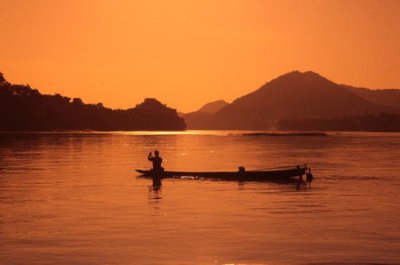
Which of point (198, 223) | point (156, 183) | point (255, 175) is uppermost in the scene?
point (255, 175)

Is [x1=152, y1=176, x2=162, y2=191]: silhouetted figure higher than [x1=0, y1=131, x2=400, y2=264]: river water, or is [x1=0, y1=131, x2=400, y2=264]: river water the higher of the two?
[x1=152, y1=176, x2=162, y2=191]: silhouetted figure

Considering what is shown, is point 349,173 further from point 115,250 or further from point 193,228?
point 115,250

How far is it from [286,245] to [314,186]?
87.1 feet

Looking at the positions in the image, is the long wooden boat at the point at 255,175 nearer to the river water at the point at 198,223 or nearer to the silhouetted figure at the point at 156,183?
the silhouetted figure at the point at 156,183

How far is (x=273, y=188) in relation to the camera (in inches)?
1863

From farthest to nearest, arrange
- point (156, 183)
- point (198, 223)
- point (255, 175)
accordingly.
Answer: point (255, 175) < point (156, 183) < point (198, 223)

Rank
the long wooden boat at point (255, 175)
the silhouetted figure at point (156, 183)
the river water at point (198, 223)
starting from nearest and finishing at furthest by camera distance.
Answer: the river water at point (198, 223)
the silhouetted figure at point (156, 183)
the long wooden boat at point (255, 175)

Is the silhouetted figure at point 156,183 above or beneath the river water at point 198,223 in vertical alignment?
above

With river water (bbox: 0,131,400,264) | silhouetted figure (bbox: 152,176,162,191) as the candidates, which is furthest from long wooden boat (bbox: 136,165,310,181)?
river water (bbox: 0,131,400,264)

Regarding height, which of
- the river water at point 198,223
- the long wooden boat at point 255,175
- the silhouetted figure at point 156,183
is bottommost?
the river water at point 198,223

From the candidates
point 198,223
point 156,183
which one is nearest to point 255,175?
point 156,183

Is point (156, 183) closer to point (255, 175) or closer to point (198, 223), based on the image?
point (255, 175)

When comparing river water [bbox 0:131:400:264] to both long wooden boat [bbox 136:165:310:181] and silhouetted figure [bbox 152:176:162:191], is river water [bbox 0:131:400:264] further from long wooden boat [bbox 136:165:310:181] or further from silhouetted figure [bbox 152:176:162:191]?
long wooden boat [bbox 136:165:310:181]

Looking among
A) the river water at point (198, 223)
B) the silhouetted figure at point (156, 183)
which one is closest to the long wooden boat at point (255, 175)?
the silhouetted figure at point (156, 183)
